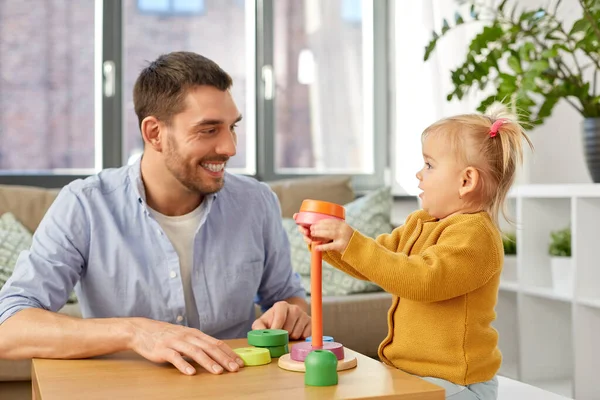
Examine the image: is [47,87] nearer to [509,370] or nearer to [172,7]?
[172,7]

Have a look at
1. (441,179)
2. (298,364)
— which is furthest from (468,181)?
(298,364)

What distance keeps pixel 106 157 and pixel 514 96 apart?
2.05m

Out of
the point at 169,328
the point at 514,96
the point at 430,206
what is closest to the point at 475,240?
the point at 430,206

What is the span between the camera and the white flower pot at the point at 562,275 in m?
2.90

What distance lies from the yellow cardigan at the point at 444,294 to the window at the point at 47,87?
2766mm

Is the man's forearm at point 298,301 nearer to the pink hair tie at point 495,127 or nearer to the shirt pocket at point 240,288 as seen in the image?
the shirt pocket at point 240,288

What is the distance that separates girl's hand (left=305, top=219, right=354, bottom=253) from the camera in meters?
1.19

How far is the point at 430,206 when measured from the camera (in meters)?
1.50

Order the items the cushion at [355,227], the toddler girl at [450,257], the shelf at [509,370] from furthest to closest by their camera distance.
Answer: the shelf at [509,370] < the cushion at [355,227] < the toddler girl at [450,257]

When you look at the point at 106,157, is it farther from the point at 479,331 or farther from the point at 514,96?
the point at 479,331

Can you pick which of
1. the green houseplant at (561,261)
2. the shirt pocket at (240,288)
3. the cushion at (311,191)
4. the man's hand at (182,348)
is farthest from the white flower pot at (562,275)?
the man's hand at (182,348)

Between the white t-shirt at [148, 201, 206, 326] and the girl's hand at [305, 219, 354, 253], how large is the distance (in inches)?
24.5

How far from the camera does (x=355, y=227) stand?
3197 millimetres

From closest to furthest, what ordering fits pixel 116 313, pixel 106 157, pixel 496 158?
pixel 496 158, pixel 116 313, pixel 106 157
